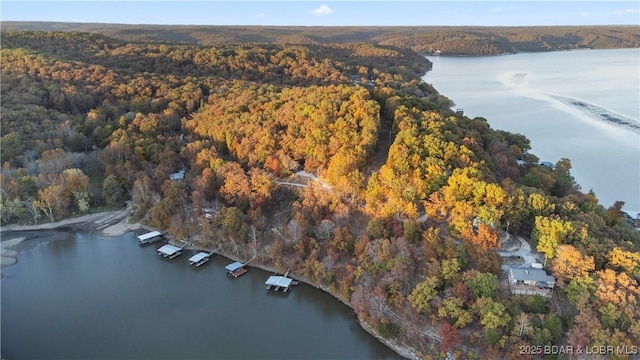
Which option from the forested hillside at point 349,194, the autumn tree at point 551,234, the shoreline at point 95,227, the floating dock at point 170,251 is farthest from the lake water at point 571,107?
the shoreline at point 95,227

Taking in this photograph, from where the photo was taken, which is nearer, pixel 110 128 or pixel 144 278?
pixel 144 278

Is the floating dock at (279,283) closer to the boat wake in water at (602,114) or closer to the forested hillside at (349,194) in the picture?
the forested hillside at (349,194)

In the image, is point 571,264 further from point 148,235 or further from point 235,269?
point 148,235

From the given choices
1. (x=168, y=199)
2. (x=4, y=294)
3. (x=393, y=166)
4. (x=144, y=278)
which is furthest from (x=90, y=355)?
(x=393, y=166)

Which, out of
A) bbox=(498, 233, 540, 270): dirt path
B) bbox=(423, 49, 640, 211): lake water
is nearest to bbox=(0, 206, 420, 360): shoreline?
bbox=(498, 233, 540, 270): dirt path

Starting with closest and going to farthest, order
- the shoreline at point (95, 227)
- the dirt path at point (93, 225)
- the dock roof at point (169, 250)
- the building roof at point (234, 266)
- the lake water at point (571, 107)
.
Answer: the building roof at point (234, 266)
the shoreline at point (95, 227)
the dock roof at point (169, 250)
the dirt path at point (93, 225)
the lake water at point (571, 107)

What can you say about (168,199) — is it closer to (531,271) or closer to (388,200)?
(388,200)

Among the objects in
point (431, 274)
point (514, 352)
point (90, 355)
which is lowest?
point (90, 355)
